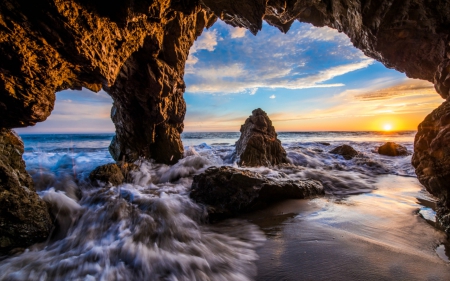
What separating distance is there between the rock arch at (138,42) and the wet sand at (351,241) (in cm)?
93

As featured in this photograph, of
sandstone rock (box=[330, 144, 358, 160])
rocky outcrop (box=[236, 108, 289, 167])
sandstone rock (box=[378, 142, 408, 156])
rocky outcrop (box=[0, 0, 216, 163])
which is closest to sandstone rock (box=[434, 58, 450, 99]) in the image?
rocky outcrop (box=[0, 0, 216, 163])

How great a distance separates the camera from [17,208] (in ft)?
10.2

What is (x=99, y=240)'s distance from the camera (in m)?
3.33

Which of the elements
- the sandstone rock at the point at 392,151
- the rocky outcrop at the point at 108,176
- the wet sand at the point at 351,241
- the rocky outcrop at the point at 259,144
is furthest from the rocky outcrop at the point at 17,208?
the sandstone rock at the point at 392,151

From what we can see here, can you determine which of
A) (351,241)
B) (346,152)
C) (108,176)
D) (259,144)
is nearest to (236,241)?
(351,241)

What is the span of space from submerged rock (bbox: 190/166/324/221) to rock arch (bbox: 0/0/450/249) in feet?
7.80

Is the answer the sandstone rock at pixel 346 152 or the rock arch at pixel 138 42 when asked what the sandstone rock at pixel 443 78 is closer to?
the rock arch at pixel 138 42

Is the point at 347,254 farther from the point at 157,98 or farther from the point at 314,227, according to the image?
the point at 157,98

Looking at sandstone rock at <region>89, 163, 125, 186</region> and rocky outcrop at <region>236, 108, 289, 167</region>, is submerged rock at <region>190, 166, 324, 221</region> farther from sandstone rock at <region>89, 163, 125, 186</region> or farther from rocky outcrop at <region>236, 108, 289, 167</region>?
rocky outcrop at <region>236, 108, 289, 167</region>

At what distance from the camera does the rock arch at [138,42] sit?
9.96 ft

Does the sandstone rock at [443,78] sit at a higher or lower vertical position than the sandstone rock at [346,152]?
higher

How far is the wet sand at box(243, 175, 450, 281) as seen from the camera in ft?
7.72

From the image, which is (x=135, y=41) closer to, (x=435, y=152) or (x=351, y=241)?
(x=351, y=241)

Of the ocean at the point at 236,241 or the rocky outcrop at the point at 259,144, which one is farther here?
the rocky outcrop at the point at 259,144
